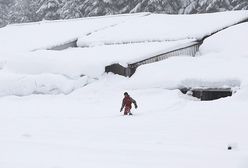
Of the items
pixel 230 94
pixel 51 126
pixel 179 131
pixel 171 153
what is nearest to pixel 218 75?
pixel 230 94

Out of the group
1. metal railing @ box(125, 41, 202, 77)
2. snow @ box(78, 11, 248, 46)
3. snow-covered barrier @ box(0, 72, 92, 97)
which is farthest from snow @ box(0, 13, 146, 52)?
metal railing @ box(125, 41, 202, 77)

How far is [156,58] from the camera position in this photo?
837 inches

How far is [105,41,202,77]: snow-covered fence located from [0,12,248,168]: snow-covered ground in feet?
1.01

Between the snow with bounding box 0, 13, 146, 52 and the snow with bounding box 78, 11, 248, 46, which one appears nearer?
the snow with bounding box 78, 11, 248, 46

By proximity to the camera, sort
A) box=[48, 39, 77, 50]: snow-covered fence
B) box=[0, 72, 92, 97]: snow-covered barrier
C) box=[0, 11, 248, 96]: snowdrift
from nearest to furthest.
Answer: box=[0, 11, 248, 96]: snowdrift, box=[0, 72, 92, 97]: snow-covered barrier, box=[48, 39, 77, 50]: snow-covered fence

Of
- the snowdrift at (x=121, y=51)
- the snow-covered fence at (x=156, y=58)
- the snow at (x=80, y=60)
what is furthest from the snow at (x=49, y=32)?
the snow-covered fence at (x=156, y=58)

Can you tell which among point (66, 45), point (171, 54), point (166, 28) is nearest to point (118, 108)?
point (171, 54)

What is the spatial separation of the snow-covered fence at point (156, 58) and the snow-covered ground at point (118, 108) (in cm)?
31

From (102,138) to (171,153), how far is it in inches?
98.1

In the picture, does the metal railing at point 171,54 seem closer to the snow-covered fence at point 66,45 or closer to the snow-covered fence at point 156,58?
the snow-covered fence at point 156,58

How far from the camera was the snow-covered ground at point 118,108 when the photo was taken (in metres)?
9.99

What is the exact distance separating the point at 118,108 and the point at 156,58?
5057 millimetres

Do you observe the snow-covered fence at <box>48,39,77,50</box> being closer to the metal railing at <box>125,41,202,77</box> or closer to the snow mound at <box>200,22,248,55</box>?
the metal railing at <box>125,41,202,77</box>

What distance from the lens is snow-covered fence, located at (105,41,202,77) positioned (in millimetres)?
20562
